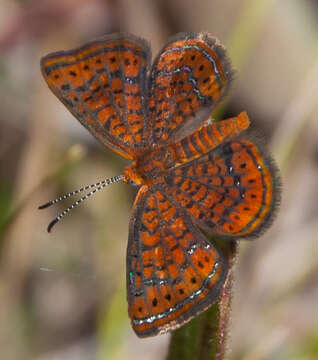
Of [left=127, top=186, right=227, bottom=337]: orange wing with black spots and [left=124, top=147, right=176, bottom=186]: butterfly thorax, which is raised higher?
[left=124, top=147, right=176, bottom=186]: butterfly thorax

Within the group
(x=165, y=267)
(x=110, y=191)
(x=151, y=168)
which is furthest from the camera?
(x=110, y=191)

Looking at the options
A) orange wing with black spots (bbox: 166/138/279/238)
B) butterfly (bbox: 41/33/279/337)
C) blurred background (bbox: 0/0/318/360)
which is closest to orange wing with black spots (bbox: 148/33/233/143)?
butterfly (bbox: 41/33/279/337)

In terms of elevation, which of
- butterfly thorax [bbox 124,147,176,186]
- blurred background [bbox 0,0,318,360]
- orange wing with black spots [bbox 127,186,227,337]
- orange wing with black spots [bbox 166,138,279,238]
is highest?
orange wing with black spots [bbox 166,138,279,238]

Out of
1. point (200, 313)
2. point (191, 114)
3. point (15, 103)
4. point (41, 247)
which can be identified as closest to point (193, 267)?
point (200, 313)

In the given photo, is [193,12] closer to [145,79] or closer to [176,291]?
[145,79]

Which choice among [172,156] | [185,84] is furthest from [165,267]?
[185,84]

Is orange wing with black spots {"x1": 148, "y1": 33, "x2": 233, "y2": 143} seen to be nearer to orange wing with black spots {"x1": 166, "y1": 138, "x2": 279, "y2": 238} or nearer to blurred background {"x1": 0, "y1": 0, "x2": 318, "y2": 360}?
orange wing with black spots {"x1": 166, "y1": 138, "x2": 279, "y2": 238}

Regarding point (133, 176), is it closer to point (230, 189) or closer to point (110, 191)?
point (230, 189)

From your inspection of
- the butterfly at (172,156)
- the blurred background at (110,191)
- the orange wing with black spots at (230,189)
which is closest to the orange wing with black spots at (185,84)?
the butterfly at (172,156)
